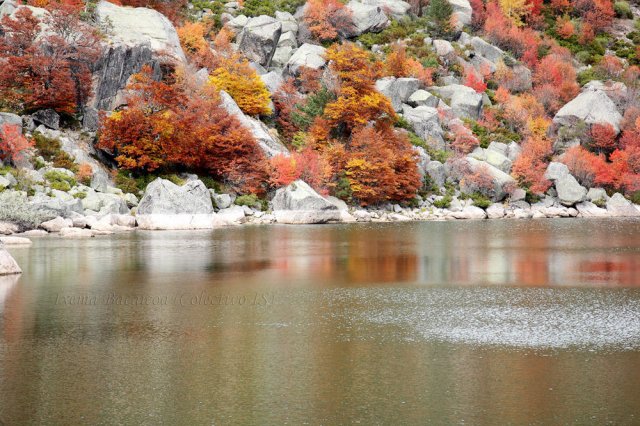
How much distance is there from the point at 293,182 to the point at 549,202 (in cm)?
3054

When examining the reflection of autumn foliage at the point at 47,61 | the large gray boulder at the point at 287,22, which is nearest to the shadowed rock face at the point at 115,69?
the reflection of autumn foliage at the point at 47,61

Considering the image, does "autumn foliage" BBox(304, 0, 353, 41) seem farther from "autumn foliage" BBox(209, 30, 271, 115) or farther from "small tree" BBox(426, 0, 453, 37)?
"autumn foliage" BBox(209, 30, 271, 115)

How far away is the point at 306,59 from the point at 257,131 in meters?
21.2

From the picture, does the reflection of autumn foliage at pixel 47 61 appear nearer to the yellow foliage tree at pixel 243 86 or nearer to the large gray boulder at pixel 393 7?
the yellow foliage tree at pixel 243 86

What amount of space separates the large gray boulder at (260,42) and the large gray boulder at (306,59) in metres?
3.54

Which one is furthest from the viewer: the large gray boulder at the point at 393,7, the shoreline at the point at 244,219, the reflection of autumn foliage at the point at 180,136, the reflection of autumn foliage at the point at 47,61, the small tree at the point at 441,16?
the large gray boulder at the point at 393,7

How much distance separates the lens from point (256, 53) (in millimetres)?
87500

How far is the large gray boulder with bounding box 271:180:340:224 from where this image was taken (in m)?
58.3

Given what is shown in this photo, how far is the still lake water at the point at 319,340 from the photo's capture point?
11906 mm

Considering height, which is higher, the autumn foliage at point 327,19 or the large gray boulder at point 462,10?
the large gray boulder at point 462,10

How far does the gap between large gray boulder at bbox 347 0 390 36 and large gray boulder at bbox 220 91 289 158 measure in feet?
124

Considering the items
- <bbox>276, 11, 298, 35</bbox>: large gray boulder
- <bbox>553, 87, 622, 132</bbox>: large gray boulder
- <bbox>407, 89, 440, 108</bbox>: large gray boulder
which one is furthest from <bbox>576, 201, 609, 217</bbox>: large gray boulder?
<bbox>276, 11, 298, 35</bbox>: large gray boulder

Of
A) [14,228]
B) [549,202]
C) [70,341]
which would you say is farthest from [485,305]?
[549,202]

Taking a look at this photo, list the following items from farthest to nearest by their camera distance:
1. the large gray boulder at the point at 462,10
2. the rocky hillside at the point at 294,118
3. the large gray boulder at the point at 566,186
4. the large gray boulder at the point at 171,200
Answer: the large gray boulder at the point at 462,10 < the large gray boulder at the point at 566,186 < the rocky hillside at the point at 294,118 < the large gray boulder at the point at 171,200
